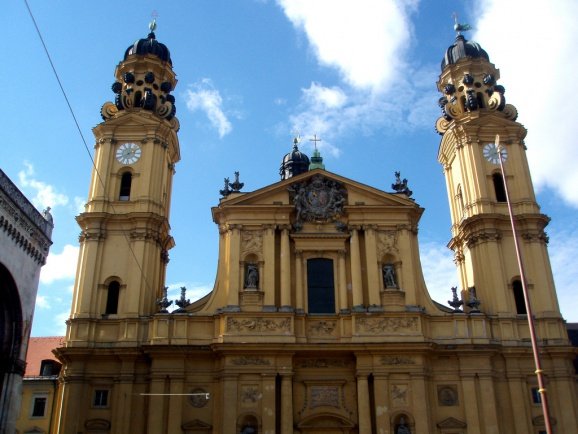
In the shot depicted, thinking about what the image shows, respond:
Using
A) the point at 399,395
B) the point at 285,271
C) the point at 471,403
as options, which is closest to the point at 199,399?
the point at 285,271

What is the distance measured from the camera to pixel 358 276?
26016 mm

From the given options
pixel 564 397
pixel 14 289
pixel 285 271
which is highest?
pixel 285 271

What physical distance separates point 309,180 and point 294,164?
12.2 meters

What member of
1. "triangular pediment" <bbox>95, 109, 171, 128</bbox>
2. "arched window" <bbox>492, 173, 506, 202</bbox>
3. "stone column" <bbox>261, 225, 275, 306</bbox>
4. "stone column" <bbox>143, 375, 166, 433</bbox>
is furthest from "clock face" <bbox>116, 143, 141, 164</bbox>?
"arched window" <bbox>492, 173, 506, 202</bbox>

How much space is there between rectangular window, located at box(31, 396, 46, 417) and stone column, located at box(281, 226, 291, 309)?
12615 mm

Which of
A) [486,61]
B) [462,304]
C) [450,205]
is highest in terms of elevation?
[486,61]

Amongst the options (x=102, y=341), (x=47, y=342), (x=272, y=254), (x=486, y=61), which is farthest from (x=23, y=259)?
(x=486, y=61)

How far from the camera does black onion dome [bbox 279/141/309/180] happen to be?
3988 centimetres

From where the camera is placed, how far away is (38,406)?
29422mm

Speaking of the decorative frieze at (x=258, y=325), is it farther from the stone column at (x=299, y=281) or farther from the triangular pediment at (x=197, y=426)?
the triangular pediment at (x=197, y=426)

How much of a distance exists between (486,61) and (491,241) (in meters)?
9.94

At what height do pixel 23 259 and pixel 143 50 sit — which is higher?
pixel 143 50

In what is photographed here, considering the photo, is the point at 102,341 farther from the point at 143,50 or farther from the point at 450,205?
the point at 450,205

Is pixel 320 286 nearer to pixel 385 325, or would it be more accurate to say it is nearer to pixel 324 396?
pixel 385 325
